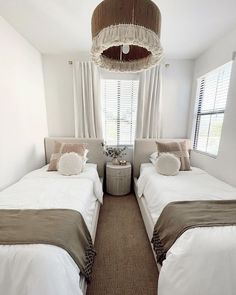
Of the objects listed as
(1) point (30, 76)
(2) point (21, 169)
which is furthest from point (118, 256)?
(1) point (30, 76)

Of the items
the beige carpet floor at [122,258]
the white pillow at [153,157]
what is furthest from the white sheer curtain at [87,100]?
the beige carpet floor at [122,258]

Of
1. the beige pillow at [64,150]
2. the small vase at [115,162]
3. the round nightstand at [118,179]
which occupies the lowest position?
the round nightstand at [118,179]

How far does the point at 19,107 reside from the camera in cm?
221

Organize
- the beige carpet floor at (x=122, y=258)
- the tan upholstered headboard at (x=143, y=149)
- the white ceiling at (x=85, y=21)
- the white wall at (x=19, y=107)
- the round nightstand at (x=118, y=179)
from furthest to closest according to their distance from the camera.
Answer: the tan upholstered headboard at (x=143, y=149)
the round nightstand at (x=118, y=179)
the white wall at (x=19, y=107)
the white ceiling at (x=85, y=21)
the beige carpet floor at (x=122, y=258)

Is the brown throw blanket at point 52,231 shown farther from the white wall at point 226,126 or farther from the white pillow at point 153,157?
the white wall at point 226,126

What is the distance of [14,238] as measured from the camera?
37.9 inches

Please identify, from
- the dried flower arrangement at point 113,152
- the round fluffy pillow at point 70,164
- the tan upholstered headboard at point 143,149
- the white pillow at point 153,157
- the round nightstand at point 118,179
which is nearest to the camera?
the round fluffy pillow at point 70,164

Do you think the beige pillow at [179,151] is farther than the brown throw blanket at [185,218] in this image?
Yes

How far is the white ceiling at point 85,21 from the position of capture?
1.59 meters

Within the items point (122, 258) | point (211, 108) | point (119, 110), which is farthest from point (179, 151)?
point (122, 258)

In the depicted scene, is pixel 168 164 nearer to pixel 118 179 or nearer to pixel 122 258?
pixel 118 179

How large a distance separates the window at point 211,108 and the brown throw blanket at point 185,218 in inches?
49.0

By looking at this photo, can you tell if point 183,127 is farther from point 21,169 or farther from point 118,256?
point 21,169

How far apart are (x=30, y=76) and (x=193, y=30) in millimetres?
2399
